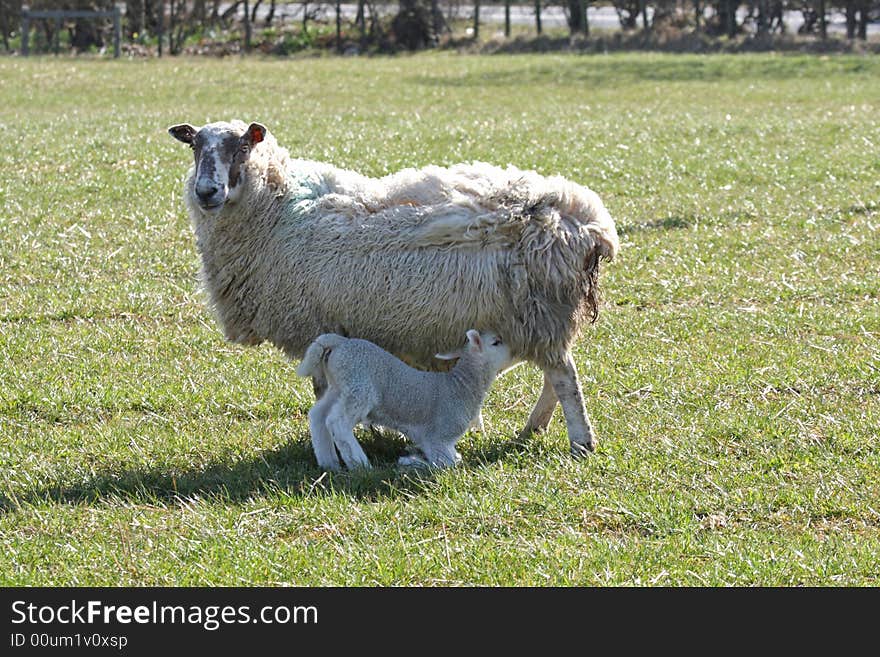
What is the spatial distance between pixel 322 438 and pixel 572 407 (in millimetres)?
1146

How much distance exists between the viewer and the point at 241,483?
5.33 meters

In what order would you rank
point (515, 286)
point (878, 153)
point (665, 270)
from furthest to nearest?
1. point (878, 153)
2. point (665, 270)
3. point (515, 286)

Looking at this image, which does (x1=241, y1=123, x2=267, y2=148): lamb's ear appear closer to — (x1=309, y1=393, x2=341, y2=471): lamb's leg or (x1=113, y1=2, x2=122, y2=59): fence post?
(x1=309, y1=393, x2=341, y2=471): lamb's leg

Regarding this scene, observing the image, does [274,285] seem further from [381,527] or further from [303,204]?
[381,527]

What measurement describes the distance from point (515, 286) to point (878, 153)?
35.4 feet

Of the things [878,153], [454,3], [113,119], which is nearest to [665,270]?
[878,153]

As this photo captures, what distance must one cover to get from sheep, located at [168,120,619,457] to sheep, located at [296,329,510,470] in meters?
0.27

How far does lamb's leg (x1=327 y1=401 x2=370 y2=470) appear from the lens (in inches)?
212

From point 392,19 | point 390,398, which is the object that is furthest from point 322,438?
point 392,19

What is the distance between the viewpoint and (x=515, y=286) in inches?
223

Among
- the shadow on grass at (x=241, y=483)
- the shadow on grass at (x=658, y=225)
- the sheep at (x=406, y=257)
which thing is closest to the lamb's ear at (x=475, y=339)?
the sheep at (x=406, y=257)

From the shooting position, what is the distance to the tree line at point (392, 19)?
31.4 meters

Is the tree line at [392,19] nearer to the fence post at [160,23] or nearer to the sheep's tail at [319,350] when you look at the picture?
the fence post at [160,23]

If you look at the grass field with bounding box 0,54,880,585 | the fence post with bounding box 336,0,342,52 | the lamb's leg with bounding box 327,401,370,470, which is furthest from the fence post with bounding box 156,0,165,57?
the lamb's leg with bounding box 327,401,370,470
